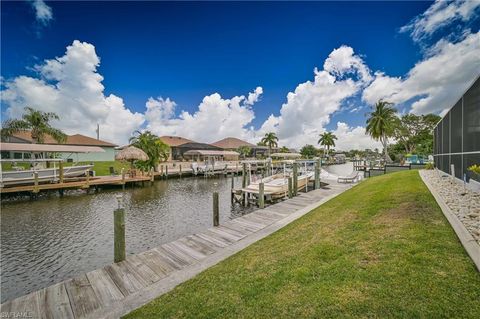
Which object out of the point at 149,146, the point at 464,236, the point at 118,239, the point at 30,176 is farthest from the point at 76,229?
the point at 149,146

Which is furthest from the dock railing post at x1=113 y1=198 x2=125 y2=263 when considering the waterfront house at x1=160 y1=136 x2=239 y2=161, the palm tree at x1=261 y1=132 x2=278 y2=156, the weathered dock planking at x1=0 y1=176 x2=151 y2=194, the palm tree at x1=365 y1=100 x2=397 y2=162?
the palm tree at x1=261 y1=132 x2=278 y2=156

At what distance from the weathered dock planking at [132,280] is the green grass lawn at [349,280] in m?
0.56

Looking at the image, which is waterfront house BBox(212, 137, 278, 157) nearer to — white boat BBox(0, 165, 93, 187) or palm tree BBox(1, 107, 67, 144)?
palm tree BBox(1, 107, 67, 144)

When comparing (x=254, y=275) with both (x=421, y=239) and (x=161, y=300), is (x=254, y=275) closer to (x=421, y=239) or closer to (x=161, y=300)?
(x=161, y=300)

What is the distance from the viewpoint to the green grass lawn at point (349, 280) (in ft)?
8.57

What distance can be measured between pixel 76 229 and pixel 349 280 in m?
11.6

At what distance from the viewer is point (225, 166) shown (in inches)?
1296

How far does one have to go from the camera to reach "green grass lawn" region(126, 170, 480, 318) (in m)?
2.61

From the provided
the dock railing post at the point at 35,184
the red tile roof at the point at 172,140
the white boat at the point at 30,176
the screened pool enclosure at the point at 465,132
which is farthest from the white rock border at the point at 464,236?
the red tile roof at the point at 172,140

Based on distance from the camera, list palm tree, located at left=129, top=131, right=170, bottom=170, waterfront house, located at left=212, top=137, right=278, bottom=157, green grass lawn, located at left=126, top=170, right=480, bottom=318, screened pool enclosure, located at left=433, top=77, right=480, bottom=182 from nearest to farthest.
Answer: green grass lawn, located at left=126, top=170, right=480, bottom=318 < screened pool enclosure, located at left=433, top=77, right=480, bottom=182 < palm tree, located at left=129, top=131, right=170, bottom=170 < waterfront house, located at left=212, top=137, right=278, bottom=157

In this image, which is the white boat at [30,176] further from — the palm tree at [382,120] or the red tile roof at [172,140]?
the palm tree at [382,120]

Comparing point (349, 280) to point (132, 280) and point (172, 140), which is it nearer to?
point (132, 280)

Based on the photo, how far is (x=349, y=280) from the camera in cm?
321

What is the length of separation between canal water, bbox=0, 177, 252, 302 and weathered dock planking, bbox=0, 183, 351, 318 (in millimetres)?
2259
